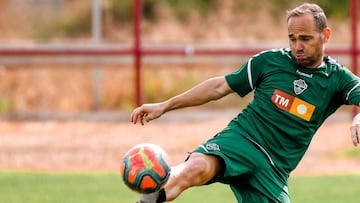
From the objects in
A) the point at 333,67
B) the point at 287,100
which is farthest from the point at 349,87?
the point at 287,100

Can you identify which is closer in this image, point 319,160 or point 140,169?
point 140,169

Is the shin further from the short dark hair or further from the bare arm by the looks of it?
the short dark hair

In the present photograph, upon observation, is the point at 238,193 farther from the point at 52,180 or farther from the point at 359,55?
the point at 359,55

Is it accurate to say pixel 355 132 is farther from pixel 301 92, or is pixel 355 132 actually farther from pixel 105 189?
pixel 105 189

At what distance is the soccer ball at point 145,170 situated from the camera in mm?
6840

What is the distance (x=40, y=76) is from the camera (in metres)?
17.9

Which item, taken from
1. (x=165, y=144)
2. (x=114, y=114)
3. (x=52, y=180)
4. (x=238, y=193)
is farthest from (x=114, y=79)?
(x=238, y=193)

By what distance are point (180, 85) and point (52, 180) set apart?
5867mm

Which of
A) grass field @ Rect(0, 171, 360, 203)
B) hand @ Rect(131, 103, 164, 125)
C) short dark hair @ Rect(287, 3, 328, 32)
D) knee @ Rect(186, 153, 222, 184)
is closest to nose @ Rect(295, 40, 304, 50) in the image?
short dark hair @ Rect(287, 3, 328, 32)

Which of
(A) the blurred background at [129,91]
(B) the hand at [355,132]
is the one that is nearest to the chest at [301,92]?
(B) the hand at [355,132]

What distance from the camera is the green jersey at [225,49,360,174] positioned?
7434 mm

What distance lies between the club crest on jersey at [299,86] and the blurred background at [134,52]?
821cm

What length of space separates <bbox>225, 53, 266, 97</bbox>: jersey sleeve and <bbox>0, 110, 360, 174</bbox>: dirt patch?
604cm

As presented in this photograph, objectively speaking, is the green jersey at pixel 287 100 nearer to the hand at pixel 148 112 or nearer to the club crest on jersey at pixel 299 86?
the club crest on jersey at pixel 299 86
